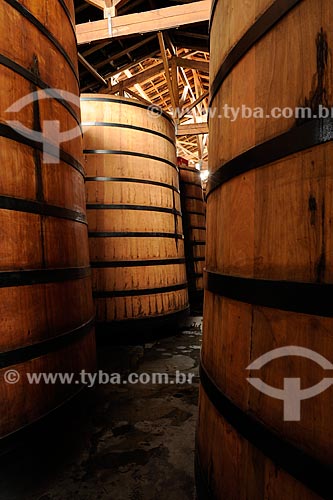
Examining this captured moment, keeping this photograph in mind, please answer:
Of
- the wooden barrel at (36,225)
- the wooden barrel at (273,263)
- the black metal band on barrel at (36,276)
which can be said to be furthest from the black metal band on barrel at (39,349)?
the wooden barrel at (273,263)

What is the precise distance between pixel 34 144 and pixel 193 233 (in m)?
4.39

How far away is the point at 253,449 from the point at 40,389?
3.42 ft

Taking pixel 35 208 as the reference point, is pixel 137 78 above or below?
above

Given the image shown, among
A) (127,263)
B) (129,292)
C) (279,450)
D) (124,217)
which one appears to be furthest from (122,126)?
(279,450)

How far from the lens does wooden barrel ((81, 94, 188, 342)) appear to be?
11.5 feet

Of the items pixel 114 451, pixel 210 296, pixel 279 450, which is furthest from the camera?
pixel 114 451

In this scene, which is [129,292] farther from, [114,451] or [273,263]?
[273,263]

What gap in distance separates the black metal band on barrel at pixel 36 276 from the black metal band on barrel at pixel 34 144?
605 mm

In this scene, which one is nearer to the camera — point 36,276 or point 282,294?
point 282,294

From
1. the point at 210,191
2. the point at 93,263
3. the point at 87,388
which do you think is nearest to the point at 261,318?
the point at 210,191

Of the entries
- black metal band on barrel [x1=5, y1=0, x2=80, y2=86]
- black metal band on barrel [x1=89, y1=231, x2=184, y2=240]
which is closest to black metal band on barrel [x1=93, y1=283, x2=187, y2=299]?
black metal band on barrel [x1=89, y1=231, x2=184, y2=240]

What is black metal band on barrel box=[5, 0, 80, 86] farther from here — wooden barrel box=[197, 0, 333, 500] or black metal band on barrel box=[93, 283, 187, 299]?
black metal band on barrel box=[93, 283, 187, 299]

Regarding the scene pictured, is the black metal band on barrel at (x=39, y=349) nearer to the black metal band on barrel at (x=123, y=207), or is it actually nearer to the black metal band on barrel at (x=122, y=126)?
the black metal band on barrel at (x=123, y=207)

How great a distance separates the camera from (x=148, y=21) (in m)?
4.70
